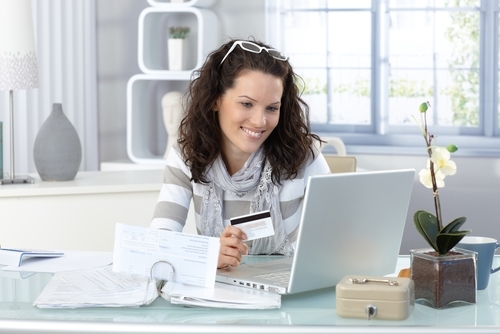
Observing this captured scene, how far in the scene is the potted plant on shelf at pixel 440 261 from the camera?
4.48 feet

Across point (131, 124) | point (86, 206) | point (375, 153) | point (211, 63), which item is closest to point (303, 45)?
point (375, 153)

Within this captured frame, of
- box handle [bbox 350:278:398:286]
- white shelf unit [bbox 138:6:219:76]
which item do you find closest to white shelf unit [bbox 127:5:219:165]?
white shelf unit [bbox 138:6:219:76]

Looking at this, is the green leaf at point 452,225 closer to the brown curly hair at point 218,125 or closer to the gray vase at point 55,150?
the brown curly hair at point 218,125

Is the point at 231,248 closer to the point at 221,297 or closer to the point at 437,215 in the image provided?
the point at 221,297

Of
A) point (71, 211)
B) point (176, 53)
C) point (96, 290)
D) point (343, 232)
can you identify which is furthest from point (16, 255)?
point (176, 53)

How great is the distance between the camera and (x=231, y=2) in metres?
4.08

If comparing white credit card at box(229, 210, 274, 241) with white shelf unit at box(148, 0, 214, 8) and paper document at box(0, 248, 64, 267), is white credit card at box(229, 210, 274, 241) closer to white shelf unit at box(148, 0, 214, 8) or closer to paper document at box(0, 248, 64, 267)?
paper document at box(0, 248, 64, 267)

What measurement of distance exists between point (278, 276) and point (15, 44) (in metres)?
1.92

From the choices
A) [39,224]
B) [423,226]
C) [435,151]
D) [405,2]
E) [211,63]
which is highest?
[405,2]

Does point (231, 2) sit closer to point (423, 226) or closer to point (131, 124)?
point (131, 124)

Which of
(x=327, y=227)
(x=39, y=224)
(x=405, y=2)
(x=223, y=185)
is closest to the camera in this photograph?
(x=327, y=227)

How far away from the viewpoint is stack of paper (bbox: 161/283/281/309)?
1.36 metres

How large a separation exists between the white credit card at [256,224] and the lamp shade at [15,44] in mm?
1731

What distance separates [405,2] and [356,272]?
2697mm
